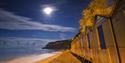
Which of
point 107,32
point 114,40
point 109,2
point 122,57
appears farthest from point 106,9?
point 122,57

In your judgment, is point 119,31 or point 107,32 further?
point 107,32

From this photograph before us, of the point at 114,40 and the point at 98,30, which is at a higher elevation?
the point at 98,30

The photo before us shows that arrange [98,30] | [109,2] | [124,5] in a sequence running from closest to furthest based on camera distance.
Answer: [124,5]
[109,2]
[98,30]

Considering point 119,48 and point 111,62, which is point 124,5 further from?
point 111,62

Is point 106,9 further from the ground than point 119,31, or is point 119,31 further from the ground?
point 106,9

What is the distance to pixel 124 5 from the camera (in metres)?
4.58

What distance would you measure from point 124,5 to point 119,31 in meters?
1.13

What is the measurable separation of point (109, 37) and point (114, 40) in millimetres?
608

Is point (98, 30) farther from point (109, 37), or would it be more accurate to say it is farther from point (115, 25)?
point (115, 25)

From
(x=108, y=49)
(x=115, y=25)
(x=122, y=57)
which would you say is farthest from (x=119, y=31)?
(x=108, y=49)

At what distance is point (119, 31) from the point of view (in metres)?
5.09

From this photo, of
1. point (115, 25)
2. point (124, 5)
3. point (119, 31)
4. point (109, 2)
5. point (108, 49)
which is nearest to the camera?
point (124, 5)

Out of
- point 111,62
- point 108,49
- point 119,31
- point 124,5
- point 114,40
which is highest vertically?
point 124,5

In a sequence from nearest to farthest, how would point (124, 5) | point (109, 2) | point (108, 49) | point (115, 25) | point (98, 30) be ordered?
point (124, 5) → point (115, 25) → point (109, 2) → point (108, 49) → point (98, 30)
